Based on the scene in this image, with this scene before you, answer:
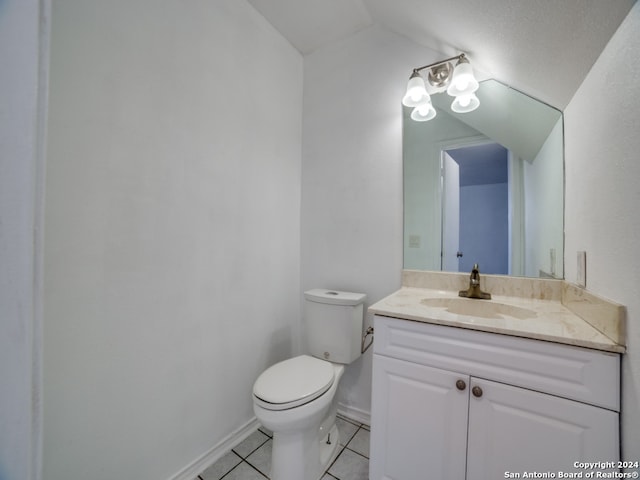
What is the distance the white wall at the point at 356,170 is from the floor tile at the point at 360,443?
0.14m

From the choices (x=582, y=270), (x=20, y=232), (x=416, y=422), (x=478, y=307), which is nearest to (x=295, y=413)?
(x=416, y=422)

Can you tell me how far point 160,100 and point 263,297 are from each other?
116cm

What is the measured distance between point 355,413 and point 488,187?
159cm

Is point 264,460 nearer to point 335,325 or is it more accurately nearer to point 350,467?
point 350,467

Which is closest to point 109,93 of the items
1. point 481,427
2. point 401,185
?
point 401,185

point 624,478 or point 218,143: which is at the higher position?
point 218,143

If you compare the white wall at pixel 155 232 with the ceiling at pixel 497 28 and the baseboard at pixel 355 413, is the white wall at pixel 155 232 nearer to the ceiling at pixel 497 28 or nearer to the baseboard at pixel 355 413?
the ceiling at pixel 497 28

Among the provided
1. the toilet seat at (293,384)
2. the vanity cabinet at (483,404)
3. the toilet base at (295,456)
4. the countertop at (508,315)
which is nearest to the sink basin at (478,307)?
the countertop at (508,315)

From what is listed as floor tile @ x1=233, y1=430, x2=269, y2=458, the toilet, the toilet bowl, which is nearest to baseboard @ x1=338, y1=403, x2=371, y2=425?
the toilet

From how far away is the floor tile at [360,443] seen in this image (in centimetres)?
145

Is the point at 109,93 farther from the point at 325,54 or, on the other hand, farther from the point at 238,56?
the point at 325,54

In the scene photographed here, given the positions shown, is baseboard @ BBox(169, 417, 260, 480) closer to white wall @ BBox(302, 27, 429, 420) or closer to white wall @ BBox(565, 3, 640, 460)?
white wall @ BBox(302, 27, 429, 420)

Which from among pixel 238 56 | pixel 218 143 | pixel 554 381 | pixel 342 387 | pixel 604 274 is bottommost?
pixel 342 387

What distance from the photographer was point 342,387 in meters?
1.79
